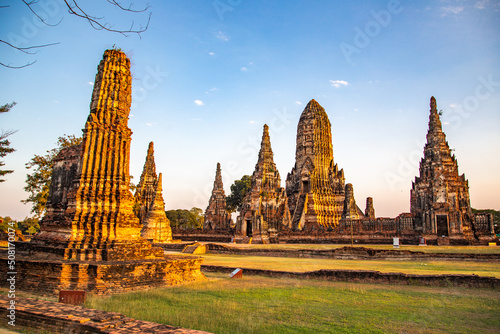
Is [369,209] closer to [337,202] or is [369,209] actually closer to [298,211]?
[337,202]

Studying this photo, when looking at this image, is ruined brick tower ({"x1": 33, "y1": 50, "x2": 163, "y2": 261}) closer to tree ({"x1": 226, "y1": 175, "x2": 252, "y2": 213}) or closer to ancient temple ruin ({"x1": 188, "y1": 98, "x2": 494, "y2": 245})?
ancient temple ruin ({"x1": 188, "y1": 98, "x2": 494, "y2": 245})

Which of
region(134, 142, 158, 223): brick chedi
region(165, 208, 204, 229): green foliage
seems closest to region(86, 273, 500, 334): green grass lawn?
region(134, 142, 158, 223): brick chedi

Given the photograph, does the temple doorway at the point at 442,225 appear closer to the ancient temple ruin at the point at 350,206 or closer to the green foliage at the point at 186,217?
the ancient temple ruin at the point at 350,206

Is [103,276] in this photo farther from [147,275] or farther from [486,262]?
[486,262]

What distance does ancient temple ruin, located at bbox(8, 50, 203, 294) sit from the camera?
7.26 m

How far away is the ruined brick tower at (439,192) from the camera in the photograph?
27391mm

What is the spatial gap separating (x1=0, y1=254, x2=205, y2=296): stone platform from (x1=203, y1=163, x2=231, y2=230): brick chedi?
113 ft

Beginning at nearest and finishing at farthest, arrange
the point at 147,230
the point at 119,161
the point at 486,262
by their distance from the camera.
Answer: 1. the point at 119,161
2. the point at 486,262
3. the point at 147,230

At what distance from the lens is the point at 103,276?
726 cm

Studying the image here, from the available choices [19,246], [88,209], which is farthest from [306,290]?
[19,246]

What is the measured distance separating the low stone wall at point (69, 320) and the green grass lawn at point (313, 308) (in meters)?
0.83

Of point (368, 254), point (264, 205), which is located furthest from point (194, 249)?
point (264, 205)

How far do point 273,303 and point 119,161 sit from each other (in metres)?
5.96

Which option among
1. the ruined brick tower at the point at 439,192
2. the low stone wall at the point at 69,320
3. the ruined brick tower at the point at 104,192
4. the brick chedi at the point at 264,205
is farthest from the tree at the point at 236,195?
the low stone wall at the point at 69,320
